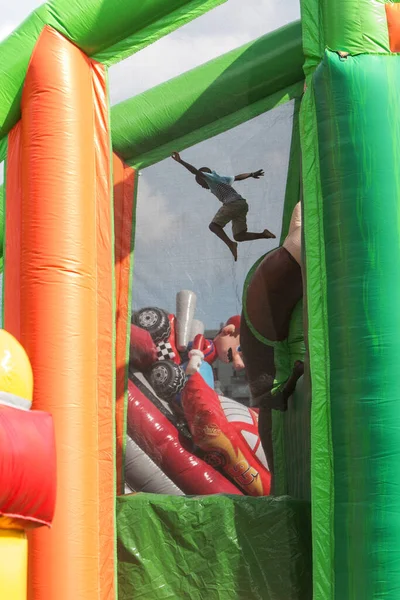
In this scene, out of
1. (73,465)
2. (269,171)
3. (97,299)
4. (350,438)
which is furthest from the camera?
(269,171)

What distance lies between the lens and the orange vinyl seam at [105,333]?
113 inches

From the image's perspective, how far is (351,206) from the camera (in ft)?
8.32

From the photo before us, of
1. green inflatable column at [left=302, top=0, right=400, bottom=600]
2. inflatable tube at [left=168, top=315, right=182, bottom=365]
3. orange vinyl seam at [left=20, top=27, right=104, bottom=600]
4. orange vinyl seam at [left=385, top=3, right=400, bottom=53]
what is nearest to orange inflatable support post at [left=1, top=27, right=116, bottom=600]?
orange vinyl seam at [left=20, top=27, right=104, bottom=600]

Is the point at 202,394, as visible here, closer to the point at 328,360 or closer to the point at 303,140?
the point at 328,360

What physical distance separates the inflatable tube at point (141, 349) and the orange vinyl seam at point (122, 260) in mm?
30

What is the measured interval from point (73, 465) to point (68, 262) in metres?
0.65

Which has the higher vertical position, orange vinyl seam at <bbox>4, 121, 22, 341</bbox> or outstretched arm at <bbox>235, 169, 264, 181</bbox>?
outstretched arm at <bbox>235, 169, 264, 181</bbox>

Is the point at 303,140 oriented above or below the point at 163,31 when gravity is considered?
below

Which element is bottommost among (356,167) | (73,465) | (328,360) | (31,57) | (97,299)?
(73,465)

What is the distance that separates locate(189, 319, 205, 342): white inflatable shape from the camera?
320 cm

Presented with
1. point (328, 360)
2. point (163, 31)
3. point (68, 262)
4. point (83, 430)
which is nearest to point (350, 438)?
point (328, 360)

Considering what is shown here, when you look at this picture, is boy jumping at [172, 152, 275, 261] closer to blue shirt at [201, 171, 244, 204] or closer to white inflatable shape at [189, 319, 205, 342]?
blue shirt at [201, 171, 244, 204]

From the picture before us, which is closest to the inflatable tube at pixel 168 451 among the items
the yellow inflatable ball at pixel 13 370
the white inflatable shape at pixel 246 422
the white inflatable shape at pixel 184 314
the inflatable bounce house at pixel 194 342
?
the inflatable bounce house at pixel 194 342

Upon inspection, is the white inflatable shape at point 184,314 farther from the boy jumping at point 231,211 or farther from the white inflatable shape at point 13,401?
the white inflatable shape at point 13,401
